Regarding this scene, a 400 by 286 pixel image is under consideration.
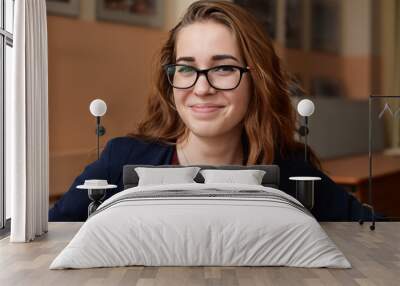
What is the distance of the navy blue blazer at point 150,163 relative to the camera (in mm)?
5234

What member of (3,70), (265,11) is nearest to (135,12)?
(265,11)

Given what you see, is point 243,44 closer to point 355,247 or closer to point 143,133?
point 143,133

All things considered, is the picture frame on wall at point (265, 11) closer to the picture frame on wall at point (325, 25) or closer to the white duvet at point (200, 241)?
the picture frame on wall at point (325, 25)

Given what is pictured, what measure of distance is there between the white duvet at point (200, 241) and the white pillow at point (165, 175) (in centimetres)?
117

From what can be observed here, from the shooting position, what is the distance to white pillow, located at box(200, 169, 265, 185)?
4.79 meters

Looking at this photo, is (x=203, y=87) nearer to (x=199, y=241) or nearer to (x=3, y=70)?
(x=3, y=70)

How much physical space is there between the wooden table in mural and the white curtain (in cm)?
250

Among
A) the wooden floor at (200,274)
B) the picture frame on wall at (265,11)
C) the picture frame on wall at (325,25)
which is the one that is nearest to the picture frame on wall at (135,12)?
the picture frame on wall at (265,11)

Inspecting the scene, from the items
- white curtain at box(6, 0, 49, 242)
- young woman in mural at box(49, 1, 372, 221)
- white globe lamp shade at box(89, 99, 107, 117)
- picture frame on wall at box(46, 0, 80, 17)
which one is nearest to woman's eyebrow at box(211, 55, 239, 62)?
young woman in mural at box(49, 1, 372, 221)

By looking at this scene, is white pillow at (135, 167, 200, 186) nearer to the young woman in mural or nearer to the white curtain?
the young woman in mural

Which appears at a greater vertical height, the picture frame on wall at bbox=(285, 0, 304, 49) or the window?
the picture frame on wall at bbox=(285, 0, 304, 49)

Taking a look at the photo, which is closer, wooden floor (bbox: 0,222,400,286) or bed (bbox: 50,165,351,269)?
wooden floor (bbox: 0,222,400,286)

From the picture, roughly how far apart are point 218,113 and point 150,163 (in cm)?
62

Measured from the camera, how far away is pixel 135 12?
23.2ft
